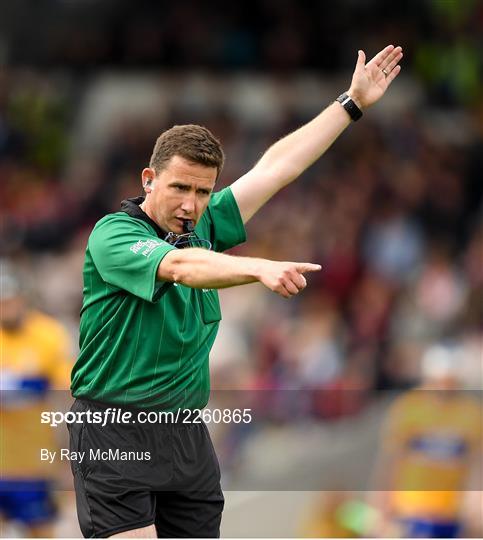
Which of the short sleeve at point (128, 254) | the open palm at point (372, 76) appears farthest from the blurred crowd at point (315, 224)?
the short sleeve at point (128, 254)

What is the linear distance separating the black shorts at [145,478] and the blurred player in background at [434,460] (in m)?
3.99

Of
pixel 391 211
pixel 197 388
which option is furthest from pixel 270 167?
pixel 391 211

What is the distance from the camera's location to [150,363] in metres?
5.34

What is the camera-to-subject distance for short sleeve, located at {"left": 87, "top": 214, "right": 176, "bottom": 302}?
5129mm

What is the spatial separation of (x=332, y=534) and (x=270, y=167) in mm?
4220

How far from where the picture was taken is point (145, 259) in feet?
16.8

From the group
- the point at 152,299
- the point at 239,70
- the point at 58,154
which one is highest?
the point at 239,70

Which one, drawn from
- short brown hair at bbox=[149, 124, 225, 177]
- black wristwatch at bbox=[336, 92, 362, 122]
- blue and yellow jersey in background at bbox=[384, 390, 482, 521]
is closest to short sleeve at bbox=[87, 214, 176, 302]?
short brown hair at bbox=[149, 124, 225, 177]

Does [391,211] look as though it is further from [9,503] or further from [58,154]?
[9,503]

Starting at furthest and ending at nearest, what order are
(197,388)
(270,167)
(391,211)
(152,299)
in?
(391,211) < (270,167) < (197,388) < (152,299)

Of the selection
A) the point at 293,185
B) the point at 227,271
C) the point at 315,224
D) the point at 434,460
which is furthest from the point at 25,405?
the point at 293,185

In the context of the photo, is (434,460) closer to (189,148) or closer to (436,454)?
(436,454)

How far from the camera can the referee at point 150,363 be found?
529 centimetres

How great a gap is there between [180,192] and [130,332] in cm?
57
